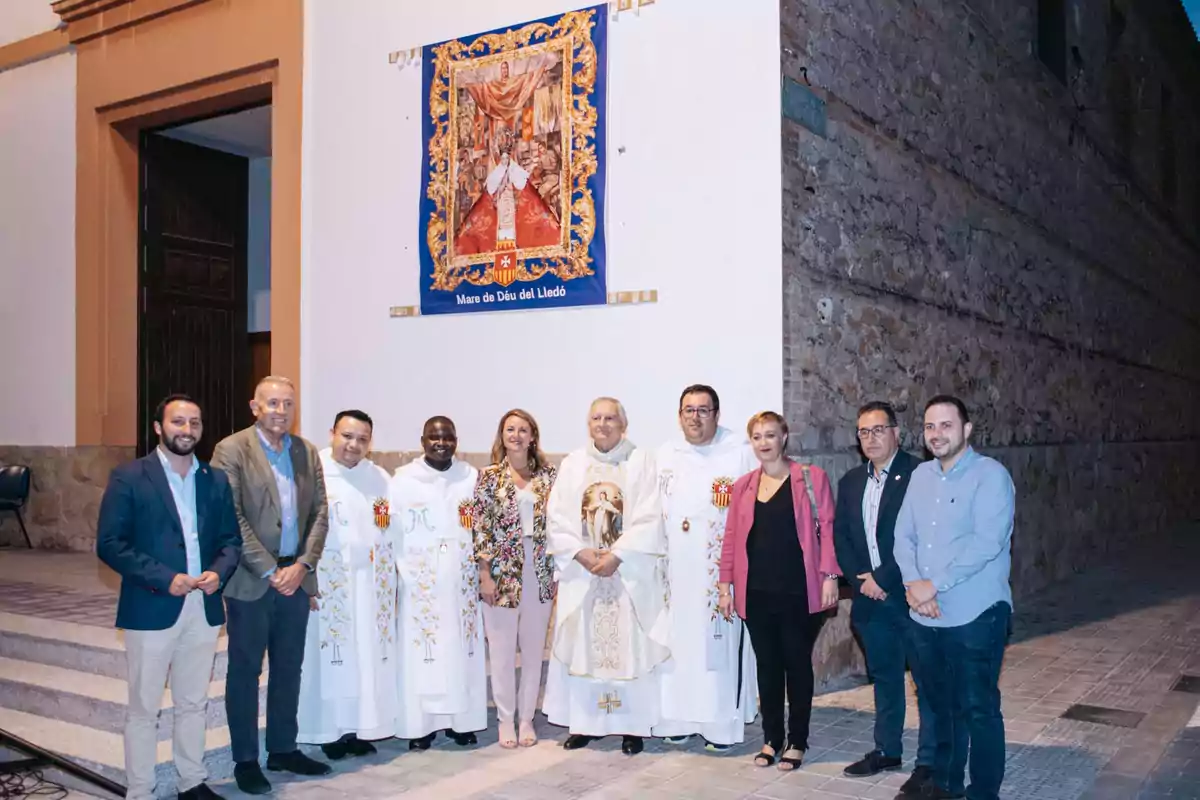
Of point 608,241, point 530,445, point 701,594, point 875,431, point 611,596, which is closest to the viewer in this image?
point 875,431

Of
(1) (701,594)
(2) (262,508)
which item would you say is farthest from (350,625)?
(1) (701,594)

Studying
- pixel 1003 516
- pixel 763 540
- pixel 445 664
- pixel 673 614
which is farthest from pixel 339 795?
pixel 1003 516

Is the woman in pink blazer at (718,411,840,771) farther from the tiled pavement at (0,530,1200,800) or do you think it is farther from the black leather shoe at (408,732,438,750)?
the black leather shoe at (408,732,438,750)

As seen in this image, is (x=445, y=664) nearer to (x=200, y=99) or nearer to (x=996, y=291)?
(x=200, y=99)

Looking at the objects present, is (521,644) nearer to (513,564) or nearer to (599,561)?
(513,564)

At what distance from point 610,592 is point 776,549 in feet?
3.00

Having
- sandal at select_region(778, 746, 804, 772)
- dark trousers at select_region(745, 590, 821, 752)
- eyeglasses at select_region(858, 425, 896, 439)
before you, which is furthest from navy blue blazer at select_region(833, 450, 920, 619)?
sandal at select_region(778, 746, 804, 772)

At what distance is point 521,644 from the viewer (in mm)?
5727

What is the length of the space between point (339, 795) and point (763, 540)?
2.25 m

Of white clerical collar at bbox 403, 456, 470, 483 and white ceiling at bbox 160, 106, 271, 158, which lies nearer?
white clerical collar at bbox 403, 456, 470, 483

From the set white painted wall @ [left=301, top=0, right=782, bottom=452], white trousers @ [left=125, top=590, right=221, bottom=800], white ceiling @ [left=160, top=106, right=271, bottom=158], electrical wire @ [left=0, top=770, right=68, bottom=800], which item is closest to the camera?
white trousers @ [left=125, top=590, right=221, bottom=800]

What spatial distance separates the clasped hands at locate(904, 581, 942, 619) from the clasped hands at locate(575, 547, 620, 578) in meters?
1.53

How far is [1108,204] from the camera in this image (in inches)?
575

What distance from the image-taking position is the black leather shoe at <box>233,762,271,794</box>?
4898mm
